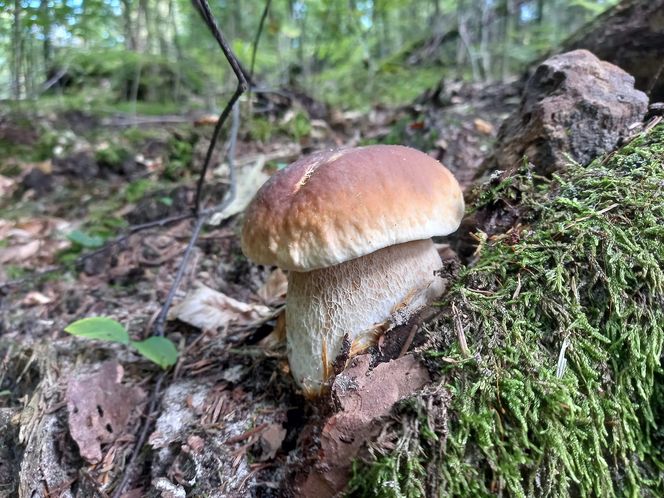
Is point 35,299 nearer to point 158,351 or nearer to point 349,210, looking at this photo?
point 158,351

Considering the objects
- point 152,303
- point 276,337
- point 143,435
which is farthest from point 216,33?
point 152,303

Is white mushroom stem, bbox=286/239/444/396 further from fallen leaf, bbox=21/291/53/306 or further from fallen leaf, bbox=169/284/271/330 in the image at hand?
fallen leaf, bbox=21/291/53/306

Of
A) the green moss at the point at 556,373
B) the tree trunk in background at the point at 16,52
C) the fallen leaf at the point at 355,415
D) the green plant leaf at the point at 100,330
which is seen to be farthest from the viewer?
the tree trunk in background at the point at 16,52

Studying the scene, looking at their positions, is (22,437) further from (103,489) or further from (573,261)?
(573,261)

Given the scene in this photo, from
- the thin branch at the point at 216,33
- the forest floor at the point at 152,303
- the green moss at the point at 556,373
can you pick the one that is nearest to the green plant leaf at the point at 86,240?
the forest floor at the point at 152,303

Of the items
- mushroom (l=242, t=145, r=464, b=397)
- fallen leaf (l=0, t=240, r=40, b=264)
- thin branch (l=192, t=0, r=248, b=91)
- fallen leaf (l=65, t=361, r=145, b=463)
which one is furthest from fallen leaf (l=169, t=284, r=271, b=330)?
fallen leaf (l=0, t=240, r=40, b=264)

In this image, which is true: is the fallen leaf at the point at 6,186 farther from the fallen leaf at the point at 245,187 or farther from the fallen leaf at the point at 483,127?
the fallen leaf at the point at 483,127
